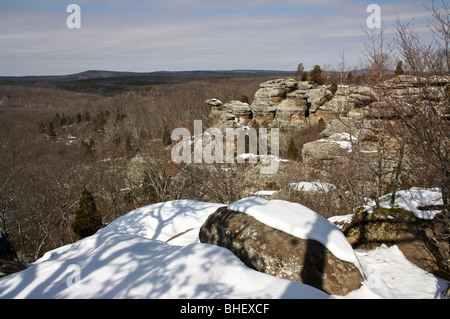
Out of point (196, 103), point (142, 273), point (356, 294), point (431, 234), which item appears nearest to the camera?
point (142, 273)

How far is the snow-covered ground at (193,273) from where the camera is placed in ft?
11.8

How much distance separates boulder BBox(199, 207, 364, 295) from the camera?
4.38 m

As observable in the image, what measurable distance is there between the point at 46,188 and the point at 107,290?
22495mm

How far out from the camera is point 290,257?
4586 mm

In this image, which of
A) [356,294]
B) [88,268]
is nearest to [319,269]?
[356,294]

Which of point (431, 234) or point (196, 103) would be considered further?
point (196, 103)

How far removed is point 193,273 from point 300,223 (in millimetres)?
2301

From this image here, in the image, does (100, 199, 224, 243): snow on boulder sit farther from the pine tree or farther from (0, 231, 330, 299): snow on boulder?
the pine tree

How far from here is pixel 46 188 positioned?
21.8m

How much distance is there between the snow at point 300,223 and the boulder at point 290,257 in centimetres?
10

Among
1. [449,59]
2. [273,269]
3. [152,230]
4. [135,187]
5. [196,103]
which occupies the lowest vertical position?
[135,187]

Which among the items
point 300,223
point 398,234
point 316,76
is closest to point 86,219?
point 300,223
